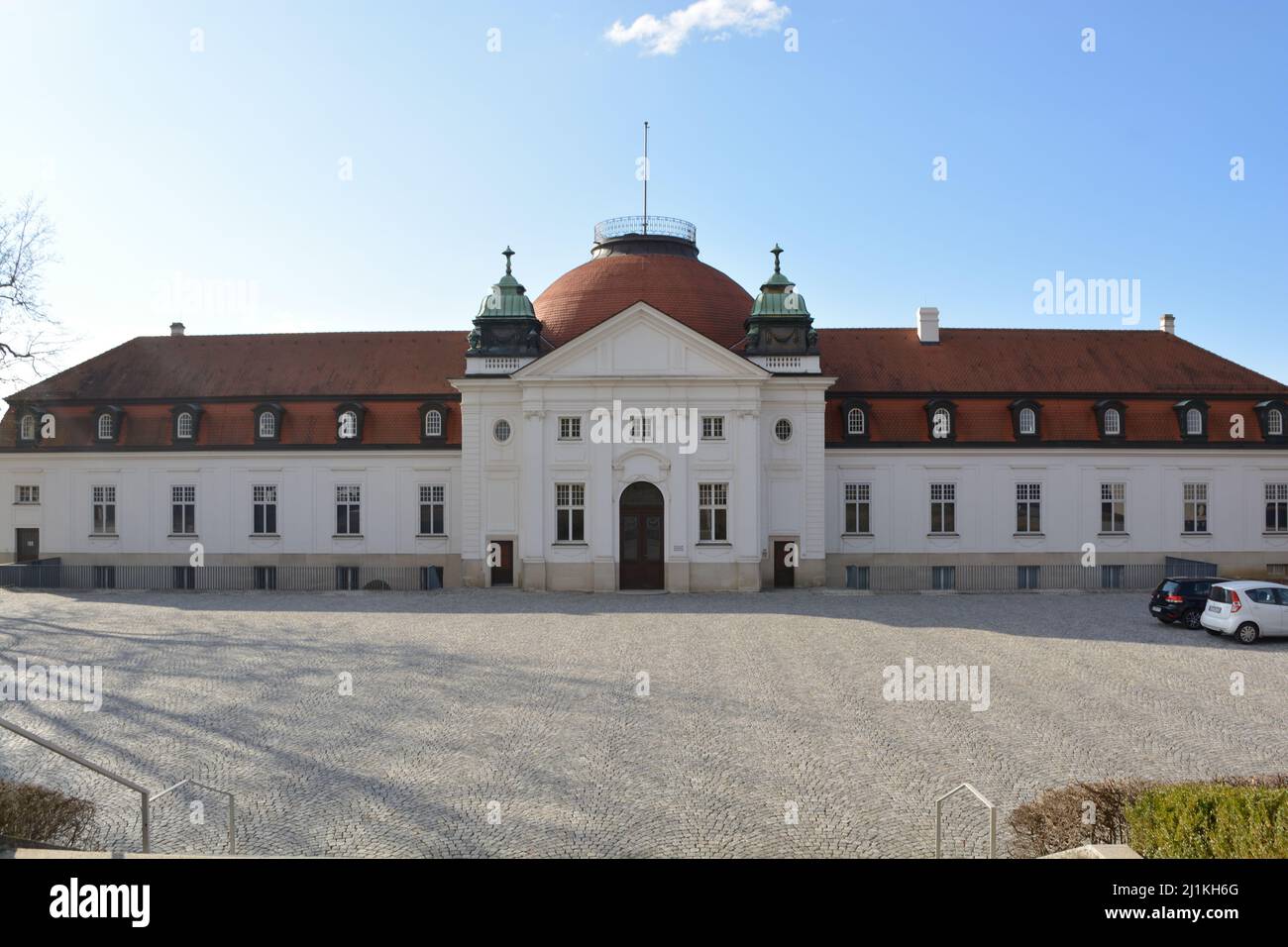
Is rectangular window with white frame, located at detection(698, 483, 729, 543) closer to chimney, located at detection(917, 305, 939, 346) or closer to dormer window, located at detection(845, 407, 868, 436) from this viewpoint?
dormer window, located at detection(845, 407, 868, 436)

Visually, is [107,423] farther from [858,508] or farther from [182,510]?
[858,508]

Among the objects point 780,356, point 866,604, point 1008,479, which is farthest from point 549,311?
point 1008,479

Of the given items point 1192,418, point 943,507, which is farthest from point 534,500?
point 1192,418

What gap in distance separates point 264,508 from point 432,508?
23.5ft

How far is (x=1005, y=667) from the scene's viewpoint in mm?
18469

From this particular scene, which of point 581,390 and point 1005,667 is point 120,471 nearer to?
point 581,390

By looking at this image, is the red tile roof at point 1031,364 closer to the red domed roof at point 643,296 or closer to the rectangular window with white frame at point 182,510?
the red domed roof at point 643,296

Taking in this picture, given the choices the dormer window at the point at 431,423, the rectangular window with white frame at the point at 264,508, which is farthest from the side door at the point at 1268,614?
the rectangular window with white frame at the point at 264,508

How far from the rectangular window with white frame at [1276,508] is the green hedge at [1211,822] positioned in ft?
116

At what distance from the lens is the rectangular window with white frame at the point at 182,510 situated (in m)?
35.9

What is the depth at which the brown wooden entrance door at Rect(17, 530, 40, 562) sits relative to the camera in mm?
36375

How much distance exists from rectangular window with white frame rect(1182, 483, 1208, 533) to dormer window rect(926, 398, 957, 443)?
1002 centimetres

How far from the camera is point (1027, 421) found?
35594 mm

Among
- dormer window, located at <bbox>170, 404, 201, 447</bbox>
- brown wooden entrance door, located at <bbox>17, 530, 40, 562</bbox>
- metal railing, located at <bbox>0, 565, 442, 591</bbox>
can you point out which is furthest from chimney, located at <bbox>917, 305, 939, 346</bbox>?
brown wooden entrance door, located at <bbox>17, 530, 40, 562</bbox>
